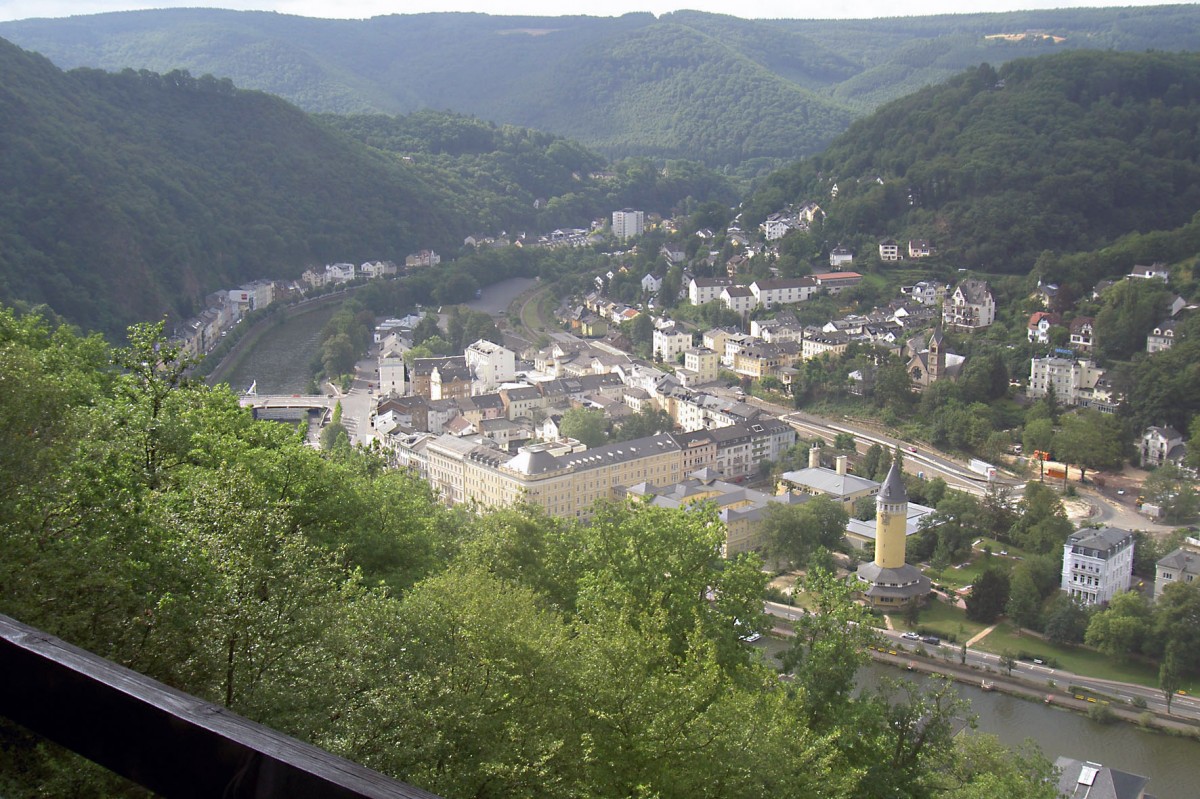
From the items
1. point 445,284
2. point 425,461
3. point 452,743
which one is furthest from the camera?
point 445,284

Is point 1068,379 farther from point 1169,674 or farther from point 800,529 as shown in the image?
point 1169,674

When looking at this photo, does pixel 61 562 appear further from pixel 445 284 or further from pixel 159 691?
pixel 445 284

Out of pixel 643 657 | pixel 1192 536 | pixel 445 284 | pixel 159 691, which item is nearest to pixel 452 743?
pixel 643 657

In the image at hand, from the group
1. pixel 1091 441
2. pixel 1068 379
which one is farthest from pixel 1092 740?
pixel 1068 379

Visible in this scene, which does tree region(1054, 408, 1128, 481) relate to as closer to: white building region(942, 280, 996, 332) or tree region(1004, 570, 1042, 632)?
tree region(1004, 570, 1042, 632)

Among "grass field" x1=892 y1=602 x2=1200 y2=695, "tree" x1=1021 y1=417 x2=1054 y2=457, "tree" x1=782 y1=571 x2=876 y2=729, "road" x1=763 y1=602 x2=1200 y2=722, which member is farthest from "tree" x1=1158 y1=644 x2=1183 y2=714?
"tree" x1=1021 y1=417 x2=1054 y2=457

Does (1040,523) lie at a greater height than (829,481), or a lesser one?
greater

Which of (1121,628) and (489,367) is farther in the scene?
(489,367)
